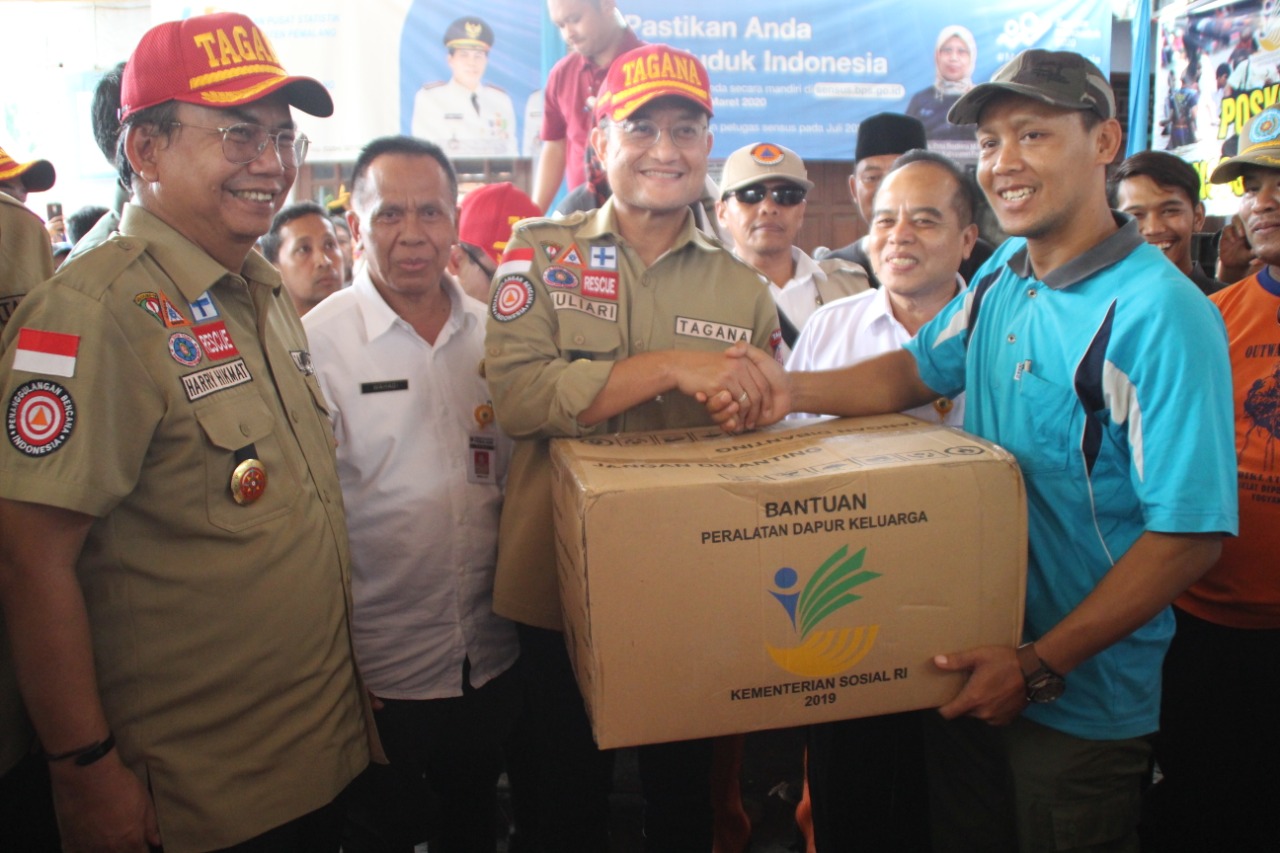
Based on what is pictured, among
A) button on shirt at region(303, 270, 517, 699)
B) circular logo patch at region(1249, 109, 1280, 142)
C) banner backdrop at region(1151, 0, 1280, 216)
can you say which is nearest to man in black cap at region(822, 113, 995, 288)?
circular logo patch at region(1249, 109, 1280, 142)

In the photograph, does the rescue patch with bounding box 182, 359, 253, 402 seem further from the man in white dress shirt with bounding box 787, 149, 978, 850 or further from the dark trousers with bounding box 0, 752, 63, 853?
the man in white dress shirt with bounding box 787, 149, 978, 850

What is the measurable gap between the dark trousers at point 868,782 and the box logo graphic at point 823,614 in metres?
0.68

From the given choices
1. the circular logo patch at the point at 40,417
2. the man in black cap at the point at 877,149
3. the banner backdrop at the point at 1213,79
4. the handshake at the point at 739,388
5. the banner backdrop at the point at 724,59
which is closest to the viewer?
the circular logo patch at the point at 40,417

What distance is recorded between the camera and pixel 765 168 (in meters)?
2.79

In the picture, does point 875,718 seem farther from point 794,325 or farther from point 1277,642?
point 794,325

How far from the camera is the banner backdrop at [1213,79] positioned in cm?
356

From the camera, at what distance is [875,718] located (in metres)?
1.81

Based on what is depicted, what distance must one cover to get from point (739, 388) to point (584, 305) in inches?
14.6

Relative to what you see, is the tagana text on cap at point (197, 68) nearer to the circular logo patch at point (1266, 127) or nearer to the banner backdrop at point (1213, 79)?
the circular logo patch at point (1266, 127)

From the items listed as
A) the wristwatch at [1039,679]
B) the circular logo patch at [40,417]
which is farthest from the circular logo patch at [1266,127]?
the circular logo patch at [40,417]

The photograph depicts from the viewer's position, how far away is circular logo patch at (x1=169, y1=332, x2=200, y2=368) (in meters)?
1.15

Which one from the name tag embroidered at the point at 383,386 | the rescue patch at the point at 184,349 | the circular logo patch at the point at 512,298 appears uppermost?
the circular logo patch at the point at 512,298

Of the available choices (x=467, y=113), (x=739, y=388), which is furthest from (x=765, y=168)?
(x=467, y=113)

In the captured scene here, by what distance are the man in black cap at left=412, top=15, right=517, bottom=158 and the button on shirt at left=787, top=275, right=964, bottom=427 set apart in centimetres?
332
